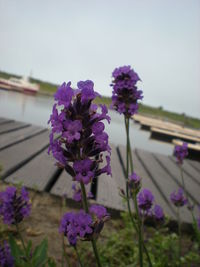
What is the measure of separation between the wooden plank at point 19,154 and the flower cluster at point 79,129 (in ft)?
7.08

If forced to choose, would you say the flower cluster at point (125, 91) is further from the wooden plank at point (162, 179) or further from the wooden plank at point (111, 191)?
the wooden plank at point (162, 179)

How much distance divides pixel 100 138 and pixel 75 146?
0.09 metres

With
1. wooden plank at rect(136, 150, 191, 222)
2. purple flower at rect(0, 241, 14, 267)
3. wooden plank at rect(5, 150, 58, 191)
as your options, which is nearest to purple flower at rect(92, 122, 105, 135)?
purple flower at rect(0, 241, 14, 267)

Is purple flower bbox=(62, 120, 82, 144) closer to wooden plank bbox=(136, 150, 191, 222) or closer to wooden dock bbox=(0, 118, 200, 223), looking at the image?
wooden dock bbox=(0, 118, 200, 223)

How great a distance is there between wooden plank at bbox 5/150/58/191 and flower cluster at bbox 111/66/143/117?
130 cm

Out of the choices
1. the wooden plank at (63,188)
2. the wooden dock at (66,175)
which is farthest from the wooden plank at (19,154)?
the wooden plank at (63,188)

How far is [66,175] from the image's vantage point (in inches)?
130

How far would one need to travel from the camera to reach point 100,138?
2.86 feet

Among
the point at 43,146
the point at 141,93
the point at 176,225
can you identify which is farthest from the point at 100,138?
the point at 43,146

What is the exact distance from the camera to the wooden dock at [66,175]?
9.02ft

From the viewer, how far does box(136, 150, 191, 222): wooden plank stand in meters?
2.80

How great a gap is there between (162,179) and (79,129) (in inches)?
129

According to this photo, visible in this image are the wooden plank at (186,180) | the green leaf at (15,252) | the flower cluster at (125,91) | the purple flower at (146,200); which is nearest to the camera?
the green leaf at (15,252)

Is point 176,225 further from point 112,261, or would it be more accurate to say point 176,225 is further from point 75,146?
point 75,146
